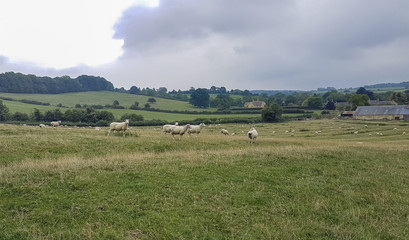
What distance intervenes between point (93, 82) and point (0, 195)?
636ft

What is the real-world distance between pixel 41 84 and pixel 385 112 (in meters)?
151

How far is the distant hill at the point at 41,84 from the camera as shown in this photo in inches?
5505

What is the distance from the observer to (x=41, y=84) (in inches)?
5969

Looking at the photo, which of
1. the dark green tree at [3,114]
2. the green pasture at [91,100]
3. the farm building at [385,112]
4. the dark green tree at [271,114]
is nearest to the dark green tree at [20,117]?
the dark green tree at [3,114]

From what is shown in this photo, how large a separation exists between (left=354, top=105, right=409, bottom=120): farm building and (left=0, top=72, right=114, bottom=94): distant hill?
14020cm

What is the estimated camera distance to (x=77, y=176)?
12547 millimetres

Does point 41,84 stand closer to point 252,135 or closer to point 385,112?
point 252,135

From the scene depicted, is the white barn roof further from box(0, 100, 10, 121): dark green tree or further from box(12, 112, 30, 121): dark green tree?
box(0, 100, 10, 121): dark green tree

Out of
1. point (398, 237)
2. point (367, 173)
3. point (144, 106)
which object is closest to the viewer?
point (398, 237)

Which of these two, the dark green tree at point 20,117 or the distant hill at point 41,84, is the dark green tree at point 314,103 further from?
the distant hill at point 41,84

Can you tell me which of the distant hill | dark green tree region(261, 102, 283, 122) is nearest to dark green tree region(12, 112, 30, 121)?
the distant hill

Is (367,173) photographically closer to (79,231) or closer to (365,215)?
(365,215)

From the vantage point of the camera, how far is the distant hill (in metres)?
140

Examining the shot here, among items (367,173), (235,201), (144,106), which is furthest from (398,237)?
(144,106)
